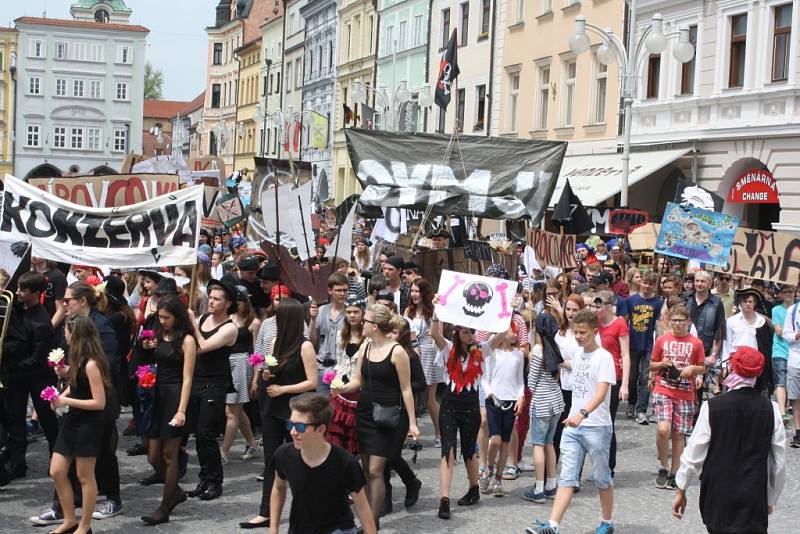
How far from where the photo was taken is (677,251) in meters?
15.9

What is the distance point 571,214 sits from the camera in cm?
1959

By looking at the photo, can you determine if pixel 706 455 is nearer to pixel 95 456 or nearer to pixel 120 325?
pixel 95 456

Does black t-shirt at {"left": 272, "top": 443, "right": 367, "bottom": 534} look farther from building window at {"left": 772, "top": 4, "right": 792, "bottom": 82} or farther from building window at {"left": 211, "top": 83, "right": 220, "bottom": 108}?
building window at {"left": 211, "top": 83, "right": 220, "bottom": 108}

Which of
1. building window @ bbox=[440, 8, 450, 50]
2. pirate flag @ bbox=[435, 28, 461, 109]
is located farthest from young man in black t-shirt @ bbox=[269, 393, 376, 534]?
building window @ bbox=[440, 8, 450, 50]

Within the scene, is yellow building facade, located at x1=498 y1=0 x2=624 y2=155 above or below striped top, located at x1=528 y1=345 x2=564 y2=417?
above

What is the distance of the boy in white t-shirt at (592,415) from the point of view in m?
8.33

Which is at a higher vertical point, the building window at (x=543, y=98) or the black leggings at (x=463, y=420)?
the building window at (x=543, y=98)

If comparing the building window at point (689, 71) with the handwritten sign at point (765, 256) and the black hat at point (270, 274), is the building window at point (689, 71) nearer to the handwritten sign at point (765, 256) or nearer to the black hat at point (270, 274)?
the handwritten sign at point (765, 256)

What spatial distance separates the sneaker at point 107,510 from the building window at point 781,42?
18.7 metres

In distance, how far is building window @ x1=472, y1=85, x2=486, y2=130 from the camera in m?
40.5

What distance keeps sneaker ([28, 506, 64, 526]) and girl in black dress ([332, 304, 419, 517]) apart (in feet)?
6.99

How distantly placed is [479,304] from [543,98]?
→ 1065 inches

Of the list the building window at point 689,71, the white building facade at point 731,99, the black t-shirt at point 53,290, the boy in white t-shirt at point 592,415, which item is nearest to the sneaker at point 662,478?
the boy in white t-shirt at point 592,415

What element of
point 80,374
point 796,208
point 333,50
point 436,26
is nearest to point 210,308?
point 80,374
